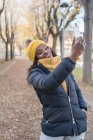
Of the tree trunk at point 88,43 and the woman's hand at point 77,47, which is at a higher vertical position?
the woman's hand at point 77,47

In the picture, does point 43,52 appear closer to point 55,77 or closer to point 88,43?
point 55,77

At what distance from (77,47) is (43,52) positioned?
690 millimetres

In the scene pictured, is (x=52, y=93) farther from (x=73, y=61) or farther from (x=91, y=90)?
(x=91, y=90)

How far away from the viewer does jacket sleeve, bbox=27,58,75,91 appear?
157 inches

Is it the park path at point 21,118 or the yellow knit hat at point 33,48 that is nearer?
the yellow knit hat at point 33,48

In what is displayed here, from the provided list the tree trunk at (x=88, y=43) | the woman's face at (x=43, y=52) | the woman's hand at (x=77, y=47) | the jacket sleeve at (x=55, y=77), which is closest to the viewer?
the woman's hand at (x=77, y=47)

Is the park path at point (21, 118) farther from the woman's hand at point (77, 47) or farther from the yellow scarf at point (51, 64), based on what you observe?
the woman's hand at point (77, 47)

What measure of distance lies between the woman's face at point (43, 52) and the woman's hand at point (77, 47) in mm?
518

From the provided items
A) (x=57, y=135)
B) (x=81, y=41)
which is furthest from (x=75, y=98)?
(x=81, y=41)

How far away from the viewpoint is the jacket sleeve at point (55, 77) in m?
→ 3.99

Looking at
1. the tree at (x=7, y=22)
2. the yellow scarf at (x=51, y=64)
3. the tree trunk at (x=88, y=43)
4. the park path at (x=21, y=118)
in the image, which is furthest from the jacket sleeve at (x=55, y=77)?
the tree at (x=7, y=22)

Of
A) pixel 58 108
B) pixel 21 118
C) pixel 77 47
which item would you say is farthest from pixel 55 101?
pixel 21 118

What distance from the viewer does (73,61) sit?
4016 millimetres

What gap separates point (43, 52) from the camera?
14.9ft
